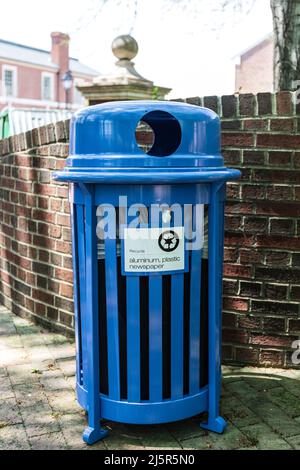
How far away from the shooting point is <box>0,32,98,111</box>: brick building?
38.6 metres

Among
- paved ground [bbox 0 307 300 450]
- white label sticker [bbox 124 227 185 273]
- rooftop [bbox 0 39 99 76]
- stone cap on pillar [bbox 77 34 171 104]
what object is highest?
rooftop [bbox 0 39 99 76]

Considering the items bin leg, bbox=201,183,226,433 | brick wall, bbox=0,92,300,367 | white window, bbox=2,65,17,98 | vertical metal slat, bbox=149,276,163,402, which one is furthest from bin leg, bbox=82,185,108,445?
white window, bbox=2,65,17,98

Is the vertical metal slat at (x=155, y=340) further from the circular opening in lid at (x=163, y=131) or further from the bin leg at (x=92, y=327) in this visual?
the circular opening in lid at (x=163, y=131)

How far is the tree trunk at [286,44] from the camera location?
4629 mm

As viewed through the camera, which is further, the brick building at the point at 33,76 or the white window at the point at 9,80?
the brick building at the point at 33,76

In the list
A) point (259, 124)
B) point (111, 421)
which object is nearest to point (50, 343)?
point (111, 421)

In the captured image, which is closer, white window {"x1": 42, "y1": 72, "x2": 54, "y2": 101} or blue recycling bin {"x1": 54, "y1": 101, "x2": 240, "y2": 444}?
blue recycling bin {"x1": 54, "y1": 101, "x2": 240, "y2": 444}

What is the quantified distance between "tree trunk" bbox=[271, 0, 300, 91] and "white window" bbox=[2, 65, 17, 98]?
35854 millimetres

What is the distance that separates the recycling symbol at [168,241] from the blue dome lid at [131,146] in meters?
0.25

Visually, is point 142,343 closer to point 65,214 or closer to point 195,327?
point 195,327

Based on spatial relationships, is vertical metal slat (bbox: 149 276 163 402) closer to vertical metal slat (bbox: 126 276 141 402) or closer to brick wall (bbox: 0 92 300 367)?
vertical metal slat (bbox: 126 276 141 402)

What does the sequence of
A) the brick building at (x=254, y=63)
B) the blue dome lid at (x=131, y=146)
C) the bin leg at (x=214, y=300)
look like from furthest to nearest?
the brick building at (x=254, y=63)
the bin leg at (x=214, y=300)
the blue dome lid at (x=131, y=146)

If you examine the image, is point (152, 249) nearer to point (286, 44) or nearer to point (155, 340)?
point (155, 340)

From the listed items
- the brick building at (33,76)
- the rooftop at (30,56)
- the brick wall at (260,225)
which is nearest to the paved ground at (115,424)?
the brick wall at (260,225)
